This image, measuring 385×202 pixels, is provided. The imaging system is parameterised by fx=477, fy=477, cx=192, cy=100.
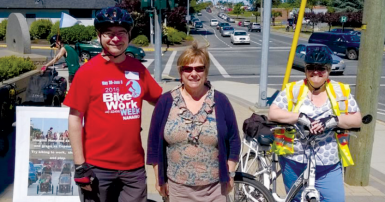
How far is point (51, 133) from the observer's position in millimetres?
4730

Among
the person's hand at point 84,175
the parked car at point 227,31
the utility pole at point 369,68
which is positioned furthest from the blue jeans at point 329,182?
the parked car at point 227,31

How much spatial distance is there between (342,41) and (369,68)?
25.7 meters

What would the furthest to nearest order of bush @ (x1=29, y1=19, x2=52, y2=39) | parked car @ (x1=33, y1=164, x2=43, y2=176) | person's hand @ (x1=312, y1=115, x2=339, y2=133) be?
bush @ (x1=29, y1=19, x2=52, y2=39)
parked car @ (x1=33, y1=164, x2=43, y2=176)
person's hand @ (x1=312, y1=115, x2=339, y2=133)

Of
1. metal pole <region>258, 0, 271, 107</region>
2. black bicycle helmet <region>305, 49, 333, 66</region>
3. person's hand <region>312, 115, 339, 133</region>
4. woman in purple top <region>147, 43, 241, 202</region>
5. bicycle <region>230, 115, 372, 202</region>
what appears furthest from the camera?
A: metal pole <region>258, 0, 271, 107</region>

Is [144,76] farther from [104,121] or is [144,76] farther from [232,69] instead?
[232,69]

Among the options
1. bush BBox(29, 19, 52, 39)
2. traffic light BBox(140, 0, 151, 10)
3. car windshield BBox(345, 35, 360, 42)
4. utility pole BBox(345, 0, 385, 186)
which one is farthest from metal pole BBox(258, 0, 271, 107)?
bush BBox(29, 19, 52, 39)

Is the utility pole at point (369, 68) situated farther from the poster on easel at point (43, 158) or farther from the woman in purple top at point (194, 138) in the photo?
the poster on easel at point (43, 158)

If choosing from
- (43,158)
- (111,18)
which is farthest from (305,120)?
(43,158)

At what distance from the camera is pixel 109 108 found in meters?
3.21

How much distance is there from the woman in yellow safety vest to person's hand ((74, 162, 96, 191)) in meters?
1.48

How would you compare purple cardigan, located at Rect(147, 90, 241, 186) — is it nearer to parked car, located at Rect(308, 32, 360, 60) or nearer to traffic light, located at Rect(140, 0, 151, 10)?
traffic light, located at Rect(140, 0, 151, 10)

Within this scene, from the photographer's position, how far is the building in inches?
1800

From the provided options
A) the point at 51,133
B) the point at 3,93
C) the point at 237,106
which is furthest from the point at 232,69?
the point at 51,133

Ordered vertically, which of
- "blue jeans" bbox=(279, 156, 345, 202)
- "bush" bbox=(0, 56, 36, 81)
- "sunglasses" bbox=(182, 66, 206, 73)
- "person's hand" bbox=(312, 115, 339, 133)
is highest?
"sunglasses" bbox=(182, 66, 206, 73)
